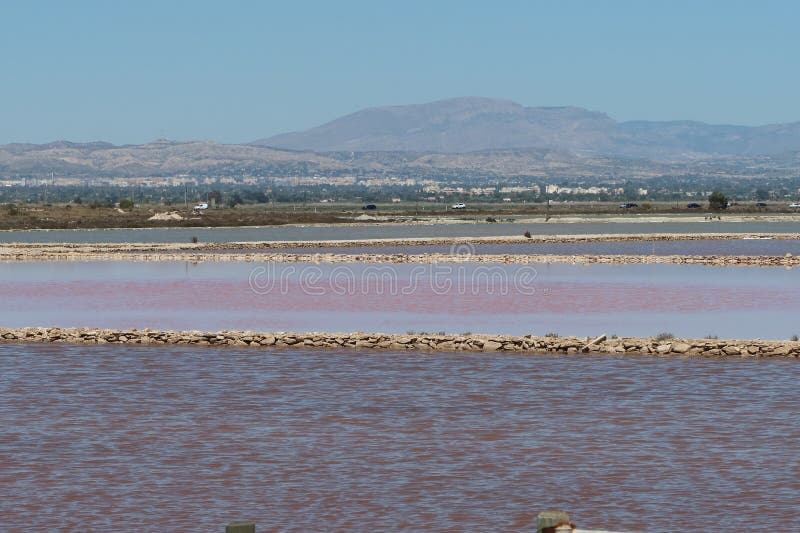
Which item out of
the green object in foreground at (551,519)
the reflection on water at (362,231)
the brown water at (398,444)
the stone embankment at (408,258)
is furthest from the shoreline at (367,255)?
the green object in foreground at (551,519)

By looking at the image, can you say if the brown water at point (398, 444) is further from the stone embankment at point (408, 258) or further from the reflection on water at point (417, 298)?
the stone embankment at point (408, 258)

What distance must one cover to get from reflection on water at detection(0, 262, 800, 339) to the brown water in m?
6.66

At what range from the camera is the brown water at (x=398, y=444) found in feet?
47.6

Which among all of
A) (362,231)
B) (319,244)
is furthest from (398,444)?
(362,231)

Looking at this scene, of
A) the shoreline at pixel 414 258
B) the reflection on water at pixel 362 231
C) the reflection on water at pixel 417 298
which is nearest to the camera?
the reflection on water at pixel 417 298

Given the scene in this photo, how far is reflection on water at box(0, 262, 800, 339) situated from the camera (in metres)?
32.5

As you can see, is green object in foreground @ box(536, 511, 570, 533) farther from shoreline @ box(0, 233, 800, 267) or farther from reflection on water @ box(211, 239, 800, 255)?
reflection on water @ box(211, 239, 800, 255)

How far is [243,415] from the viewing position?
20.1 m

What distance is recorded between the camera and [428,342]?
27.8 metres

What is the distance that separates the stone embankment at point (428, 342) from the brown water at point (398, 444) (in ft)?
2.47

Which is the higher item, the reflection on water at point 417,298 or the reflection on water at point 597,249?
the reflection on water at point 417,298

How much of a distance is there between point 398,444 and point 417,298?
74.6ft

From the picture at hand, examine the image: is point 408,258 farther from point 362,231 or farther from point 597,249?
point 362,231

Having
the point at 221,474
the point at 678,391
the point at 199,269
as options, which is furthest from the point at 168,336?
the point at 199,269
